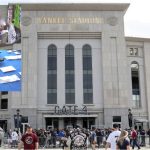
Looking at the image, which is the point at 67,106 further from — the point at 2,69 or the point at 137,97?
the point at 2,69

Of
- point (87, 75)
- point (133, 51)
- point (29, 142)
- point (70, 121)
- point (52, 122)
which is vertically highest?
point (133, 51)

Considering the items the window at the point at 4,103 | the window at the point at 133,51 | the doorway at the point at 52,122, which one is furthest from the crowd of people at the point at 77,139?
the window at the point at 133,51

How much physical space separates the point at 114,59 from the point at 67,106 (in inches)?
345

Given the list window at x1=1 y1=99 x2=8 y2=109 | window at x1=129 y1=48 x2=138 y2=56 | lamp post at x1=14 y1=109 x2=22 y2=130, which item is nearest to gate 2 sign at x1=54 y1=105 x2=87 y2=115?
lamp post at x1=14 y1=109 x2=22 y2=130

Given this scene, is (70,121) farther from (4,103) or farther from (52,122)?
(4,103)

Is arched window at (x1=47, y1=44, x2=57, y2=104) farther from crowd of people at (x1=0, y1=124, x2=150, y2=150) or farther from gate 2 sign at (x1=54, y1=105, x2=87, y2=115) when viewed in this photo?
crowd of people at (x1=0, y1=124, x2=150, y2=150)

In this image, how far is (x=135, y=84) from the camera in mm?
53906

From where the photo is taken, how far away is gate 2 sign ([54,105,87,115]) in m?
47.6

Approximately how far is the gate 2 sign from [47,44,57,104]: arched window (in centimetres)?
125

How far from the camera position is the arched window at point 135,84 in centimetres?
5253

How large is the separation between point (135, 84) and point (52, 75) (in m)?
12.6

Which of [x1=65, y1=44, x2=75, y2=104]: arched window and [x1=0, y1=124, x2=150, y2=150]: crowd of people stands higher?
[x1=65, y1=44, x2=75, y2=104]: arched window

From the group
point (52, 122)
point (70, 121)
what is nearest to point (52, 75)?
→ point (52, 122)

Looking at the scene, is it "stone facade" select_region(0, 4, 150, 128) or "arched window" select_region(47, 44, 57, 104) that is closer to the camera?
"stone facade" select_region(0, 4, 150, 128)
